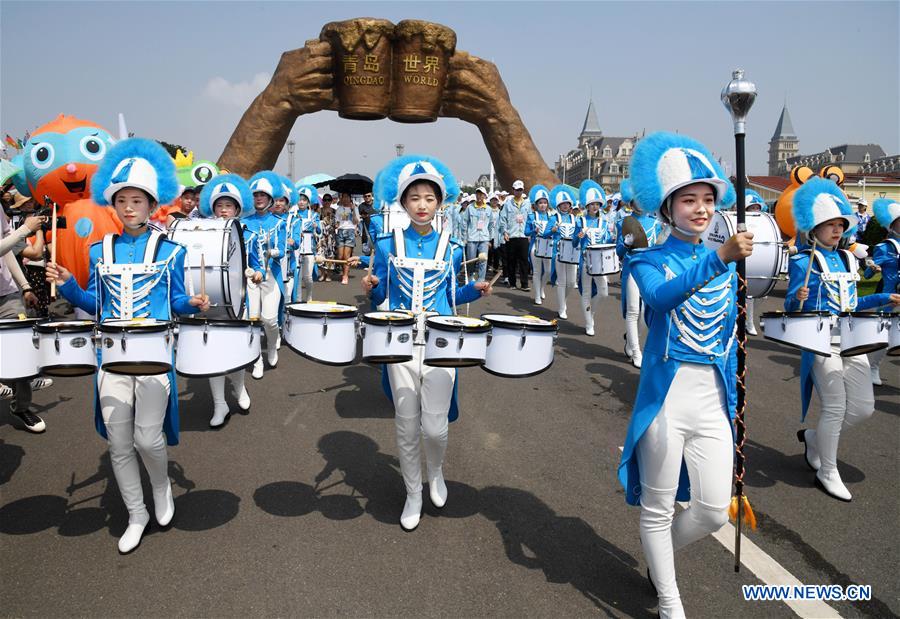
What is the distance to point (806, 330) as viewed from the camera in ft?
13.9

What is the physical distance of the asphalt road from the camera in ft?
10.3

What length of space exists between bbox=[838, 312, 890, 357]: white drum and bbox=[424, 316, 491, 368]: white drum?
2702mm

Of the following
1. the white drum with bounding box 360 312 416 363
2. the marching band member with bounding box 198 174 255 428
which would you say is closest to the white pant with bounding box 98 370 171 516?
the white drum with bounding box 360 312 416 363

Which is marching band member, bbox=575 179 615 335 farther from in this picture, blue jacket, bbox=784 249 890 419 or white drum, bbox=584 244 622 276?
blue jacket, bbox=784 249 890 419

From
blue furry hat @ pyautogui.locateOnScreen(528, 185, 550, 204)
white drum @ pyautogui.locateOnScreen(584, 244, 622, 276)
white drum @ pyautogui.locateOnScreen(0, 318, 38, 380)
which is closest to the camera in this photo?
white drum @ pyautogui.locateOnScreen(0, 318, 38, 380)

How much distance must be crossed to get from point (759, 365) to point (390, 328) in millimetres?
6470

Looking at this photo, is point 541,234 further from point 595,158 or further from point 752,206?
point 595,158

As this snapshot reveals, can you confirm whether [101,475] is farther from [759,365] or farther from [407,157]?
[759,365]

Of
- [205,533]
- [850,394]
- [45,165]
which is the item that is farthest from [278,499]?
[45,165]

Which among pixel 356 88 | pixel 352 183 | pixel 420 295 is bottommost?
pixel 420 295

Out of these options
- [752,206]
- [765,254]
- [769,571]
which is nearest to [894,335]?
[765,254]

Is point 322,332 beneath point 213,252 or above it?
beneath

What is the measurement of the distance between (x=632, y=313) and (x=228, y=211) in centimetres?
505

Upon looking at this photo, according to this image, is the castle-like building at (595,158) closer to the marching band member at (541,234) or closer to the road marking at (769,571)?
the marching band member at (541,234)
